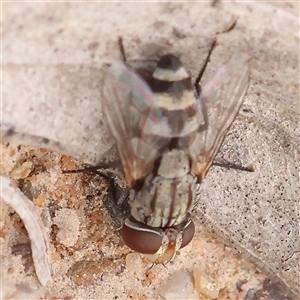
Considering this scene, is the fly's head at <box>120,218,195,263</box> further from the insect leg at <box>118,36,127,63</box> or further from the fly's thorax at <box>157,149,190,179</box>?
the insect leg at <box>118,36,127,63</box>

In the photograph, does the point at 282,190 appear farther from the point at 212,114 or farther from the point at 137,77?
the point at 137,77

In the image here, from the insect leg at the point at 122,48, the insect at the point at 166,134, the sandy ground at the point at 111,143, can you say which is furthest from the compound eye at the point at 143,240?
the insect leg at the point at 122,48

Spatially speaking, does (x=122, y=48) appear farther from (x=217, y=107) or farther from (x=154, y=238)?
(x=154, y=238)

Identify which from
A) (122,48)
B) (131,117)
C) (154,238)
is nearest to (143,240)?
(154,238)

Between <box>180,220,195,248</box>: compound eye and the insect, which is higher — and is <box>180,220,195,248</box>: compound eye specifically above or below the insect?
below

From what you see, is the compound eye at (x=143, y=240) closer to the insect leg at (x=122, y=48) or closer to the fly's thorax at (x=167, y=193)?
the fly's thorax at (x=167, y=193)

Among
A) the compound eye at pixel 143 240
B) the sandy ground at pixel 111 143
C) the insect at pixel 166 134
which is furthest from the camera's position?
the compound eye at pixel 143 240

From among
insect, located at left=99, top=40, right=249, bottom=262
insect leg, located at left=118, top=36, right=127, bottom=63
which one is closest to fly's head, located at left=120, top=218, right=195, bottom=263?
insect, located at left=99, top=40, right=249, bottom=262
